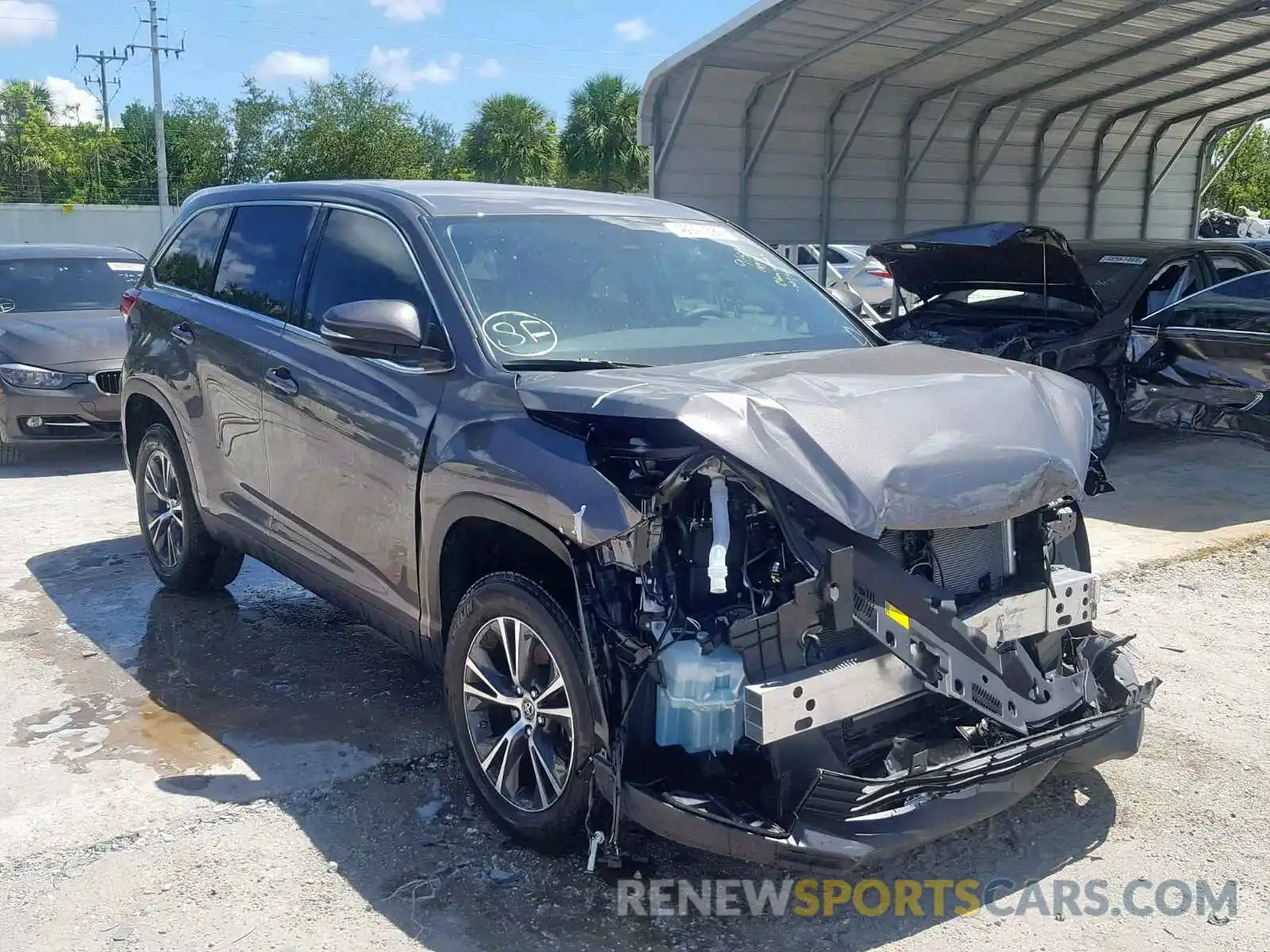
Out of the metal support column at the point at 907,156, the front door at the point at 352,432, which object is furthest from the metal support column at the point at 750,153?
the front door at the point at 352,432

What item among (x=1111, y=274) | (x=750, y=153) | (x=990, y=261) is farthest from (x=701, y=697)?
(x=750, y=153)

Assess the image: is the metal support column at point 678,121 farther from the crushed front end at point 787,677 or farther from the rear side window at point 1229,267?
the crushed front end at point 787,677

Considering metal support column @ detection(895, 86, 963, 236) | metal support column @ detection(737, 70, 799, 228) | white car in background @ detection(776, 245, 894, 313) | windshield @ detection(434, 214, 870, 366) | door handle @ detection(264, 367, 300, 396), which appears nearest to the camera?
windshield @ detection(434, 214, 870, 366)

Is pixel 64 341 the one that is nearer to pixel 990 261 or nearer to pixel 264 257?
pixel 264 257

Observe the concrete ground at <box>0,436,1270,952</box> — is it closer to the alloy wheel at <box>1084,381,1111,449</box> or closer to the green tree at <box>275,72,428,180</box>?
the alloy wheel at <box>1084,381,1111,449</box>

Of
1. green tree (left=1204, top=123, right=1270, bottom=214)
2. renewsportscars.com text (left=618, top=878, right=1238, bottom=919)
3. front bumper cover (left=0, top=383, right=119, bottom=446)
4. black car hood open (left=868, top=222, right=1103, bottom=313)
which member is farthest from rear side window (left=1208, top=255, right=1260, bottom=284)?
green tree (left=1204, top=123, right=1270, bottom=214)

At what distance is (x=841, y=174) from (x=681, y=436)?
538 inches

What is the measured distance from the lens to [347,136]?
157ft

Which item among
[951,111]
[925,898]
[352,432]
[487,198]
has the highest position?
[951,111]

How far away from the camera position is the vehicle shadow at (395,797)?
10.6ft

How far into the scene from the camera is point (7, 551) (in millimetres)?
6941

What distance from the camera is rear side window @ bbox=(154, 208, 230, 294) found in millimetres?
5477

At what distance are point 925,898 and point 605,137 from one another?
43839 mm

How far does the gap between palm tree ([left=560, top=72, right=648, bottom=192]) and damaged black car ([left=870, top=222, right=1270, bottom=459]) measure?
35.7 metres
